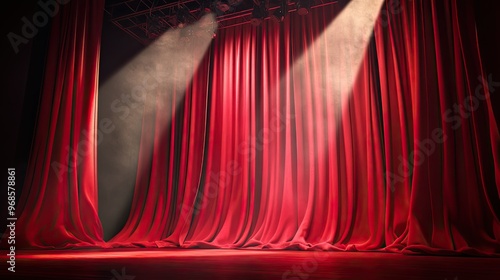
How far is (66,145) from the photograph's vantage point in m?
3.88

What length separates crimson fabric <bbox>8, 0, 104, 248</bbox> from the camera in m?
3.60

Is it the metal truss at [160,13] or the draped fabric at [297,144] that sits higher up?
the metal truss at [160,13]

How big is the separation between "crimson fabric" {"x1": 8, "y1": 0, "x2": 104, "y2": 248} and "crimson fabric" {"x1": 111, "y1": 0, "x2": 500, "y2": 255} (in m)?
0.75

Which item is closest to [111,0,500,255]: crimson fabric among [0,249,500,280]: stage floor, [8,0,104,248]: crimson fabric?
[8,0,104,248]: crimson fabric

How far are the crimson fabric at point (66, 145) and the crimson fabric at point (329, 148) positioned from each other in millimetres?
745

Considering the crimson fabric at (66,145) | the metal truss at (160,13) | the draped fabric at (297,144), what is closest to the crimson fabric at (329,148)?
the draped fabric at (297,144)

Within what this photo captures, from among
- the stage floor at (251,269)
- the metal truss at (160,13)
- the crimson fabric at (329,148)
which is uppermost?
the metal truss at (160,13)

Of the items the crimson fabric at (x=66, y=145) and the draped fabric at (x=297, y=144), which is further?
the crimson fabric at (x=66, y=145)

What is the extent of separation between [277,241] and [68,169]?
2148 mm

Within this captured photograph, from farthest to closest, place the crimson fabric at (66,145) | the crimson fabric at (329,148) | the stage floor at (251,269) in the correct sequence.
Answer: the crimson fabric at (66,145) < the crimson fabric at (329,148) < the stage floor at (251,269)

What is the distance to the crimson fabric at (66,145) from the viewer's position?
11.8ft

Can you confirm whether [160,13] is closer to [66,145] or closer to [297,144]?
[66,145]

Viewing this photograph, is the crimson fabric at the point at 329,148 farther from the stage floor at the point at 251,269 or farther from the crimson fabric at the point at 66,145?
the stage floor at the point at 251,269

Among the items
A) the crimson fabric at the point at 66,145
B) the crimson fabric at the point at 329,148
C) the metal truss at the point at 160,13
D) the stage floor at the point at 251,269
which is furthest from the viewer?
the metal truss at the point at 160,13
